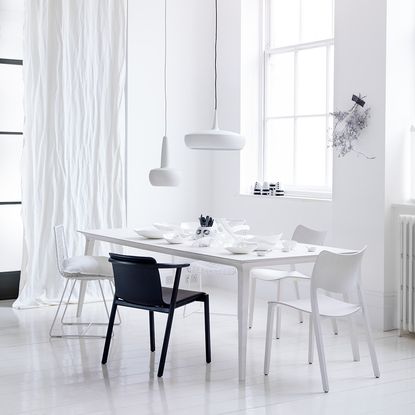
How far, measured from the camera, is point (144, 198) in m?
7.41

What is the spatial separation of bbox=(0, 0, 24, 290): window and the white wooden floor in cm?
102

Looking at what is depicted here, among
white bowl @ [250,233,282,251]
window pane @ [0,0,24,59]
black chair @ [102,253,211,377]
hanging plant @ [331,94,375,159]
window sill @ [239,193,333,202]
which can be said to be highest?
window pane @ [0,0,24,59]

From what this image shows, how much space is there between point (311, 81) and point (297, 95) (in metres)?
0.20

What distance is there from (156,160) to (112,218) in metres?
0.71

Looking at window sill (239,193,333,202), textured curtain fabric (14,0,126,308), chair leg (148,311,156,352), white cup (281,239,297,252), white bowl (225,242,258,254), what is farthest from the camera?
textured curtain fabric (14,0,126,308)

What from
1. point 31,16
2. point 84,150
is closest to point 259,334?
point 84,150

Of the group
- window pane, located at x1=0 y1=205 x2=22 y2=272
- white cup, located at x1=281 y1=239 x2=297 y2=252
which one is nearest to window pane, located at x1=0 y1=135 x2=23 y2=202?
window pane, located at x1=0 y1=205 x2=22 y2=272

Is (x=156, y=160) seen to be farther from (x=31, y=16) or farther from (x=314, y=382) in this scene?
(x=314, y=382)

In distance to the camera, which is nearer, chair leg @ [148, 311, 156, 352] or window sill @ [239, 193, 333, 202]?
chair leg @ [148, 311, 156, 352]

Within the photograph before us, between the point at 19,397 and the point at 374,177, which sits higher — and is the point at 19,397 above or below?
below

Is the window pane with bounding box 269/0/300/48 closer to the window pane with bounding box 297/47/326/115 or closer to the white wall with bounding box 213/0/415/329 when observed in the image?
the window pane with bounding box 297/47/326/115

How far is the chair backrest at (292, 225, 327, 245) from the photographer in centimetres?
577

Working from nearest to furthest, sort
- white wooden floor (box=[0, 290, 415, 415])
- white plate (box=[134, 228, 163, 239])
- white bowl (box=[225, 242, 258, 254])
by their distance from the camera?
1. white wooden floor (box=[0, 290, 415, 415])
2. white bowl (box=[225, 242, 258, 254])
3. white plate (box=[134, 228, 163, 239])

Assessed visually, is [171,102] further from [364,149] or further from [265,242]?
[265,242]
